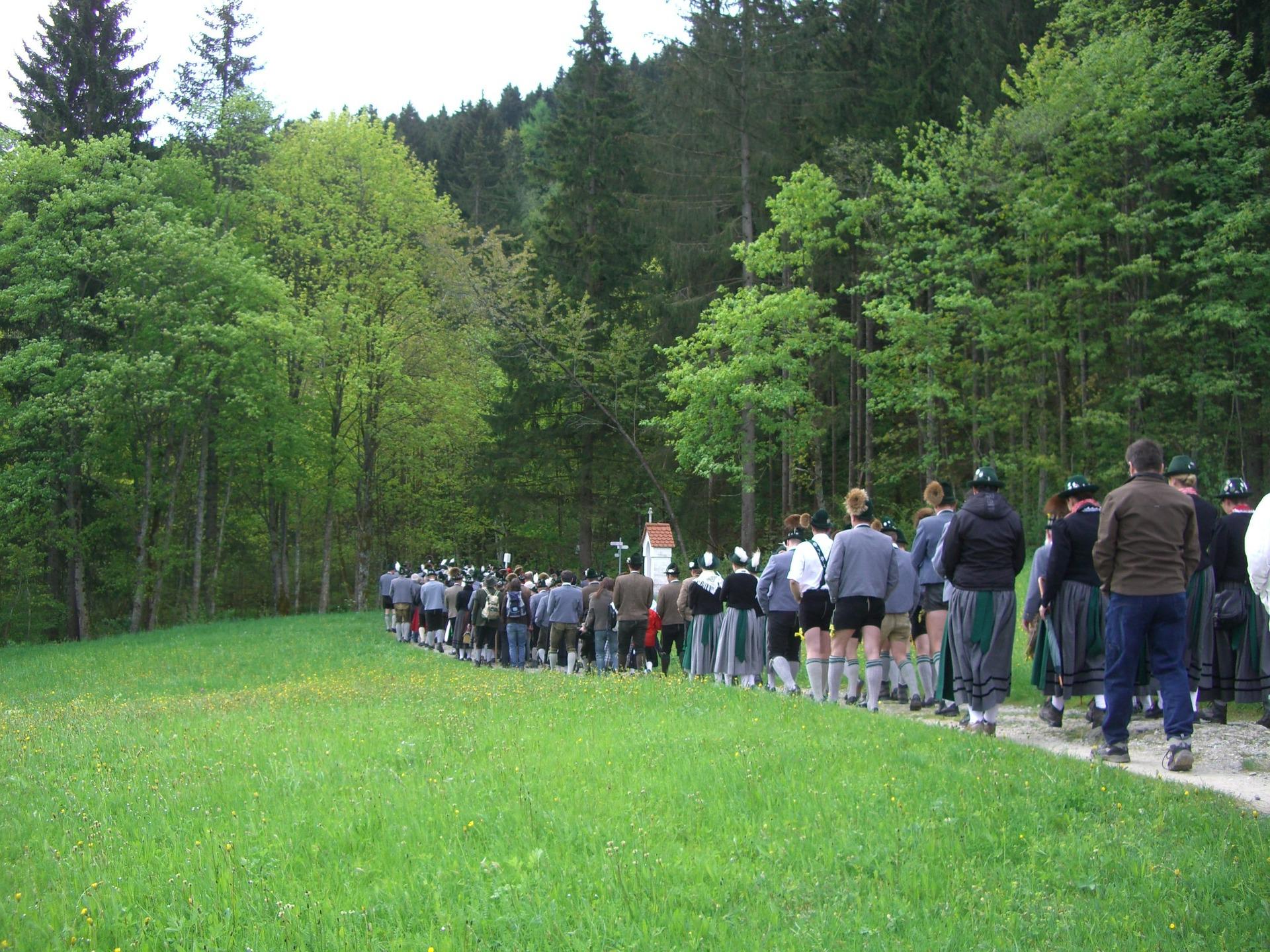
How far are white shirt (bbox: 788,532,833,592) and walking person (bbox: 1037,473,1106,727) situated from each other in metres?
2.84

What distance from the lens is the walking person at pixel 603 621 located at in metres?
21.8

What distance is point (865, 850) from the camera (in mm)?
6051

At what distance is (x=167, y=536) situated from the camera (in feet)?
137

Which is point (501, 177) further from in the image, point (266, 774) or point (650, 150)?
point (266, 774)

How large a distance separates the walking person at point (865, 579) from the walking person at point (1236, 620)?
2.96 metres

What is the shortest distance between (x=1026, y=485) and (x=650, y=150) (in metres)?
17.3

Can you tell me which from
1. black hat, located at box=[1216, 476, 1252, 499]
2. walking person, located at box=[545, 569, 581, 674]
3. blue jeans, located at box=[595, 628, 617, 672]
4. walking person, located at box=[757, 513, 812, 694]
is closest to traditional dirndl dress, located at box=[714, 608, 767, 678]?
walking person, located at box=[757, 513, 812, 694]

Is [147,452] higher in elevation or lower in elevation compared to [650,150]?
lower

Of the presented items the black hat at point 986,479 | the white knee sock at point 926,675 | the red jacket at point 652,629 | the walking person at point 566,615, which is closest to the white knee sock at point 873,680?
the white knee sock at point 926,675

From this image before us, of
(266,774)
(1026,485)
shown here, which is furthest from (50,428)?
(266,774)

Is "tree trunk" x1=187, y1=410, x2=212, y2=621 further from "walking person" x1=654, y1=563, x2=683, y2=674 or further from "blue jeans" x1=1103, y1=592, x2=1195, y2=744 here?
"blue jeans" x1=1103, y1=592, x2=1195, y2=744

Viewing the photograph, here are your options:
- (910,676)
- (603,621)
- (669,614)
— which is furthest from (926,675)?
(603,621)

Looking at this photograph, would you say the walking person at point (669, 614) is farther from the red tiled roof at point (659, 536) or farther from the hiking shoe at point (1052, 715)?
the red tiled roof at point (659, 536)

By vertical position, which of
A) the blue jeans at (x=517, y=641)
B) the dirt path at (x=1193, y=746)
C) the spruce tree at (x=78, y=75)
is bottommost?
the blue jeans at (x=517, y=641)
